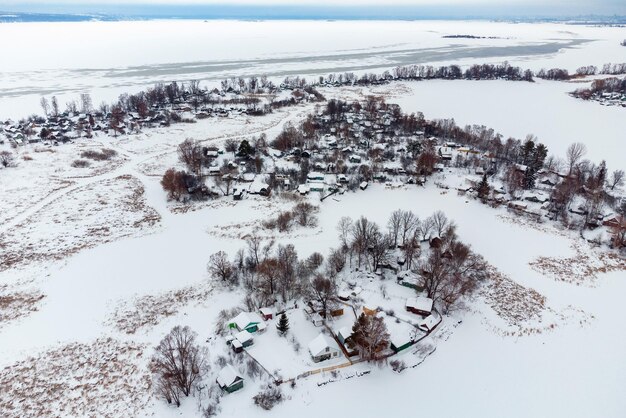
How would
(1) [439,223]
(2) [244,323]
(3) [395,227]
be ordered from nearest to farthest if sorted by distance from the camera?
(2) [244,323]
(3) [395,227]
(1) [439,223]

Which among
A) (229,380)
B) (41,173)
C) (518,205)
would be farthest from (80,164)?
(518,205)

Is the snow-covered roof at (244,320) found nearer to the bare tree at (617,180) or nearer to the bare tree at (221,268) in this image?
the bare tree at (221,268)

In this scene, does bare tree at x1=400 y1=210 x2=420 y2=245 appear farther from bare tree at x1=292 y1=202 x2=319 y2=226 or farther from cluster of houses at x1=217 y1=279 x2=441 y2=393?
bare tree at x1=292 y1=202 x2=319 y2=226

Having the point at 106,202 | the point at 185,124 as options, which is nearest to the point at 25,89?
the point at 185,124

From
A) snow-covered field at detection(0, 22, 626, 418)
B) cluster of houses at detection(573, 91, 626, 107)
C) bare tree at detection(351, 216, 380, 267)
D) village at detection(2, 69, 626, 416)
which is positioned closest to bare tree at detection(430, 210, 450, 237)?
village at detection(2, 69, 626, 416)

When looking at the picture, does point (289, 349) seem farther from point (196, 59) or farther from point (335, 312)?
point (196, 59)

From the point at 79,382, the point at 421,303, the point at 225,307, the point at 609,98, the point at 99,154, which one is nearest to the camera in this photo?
the point at 79,382
